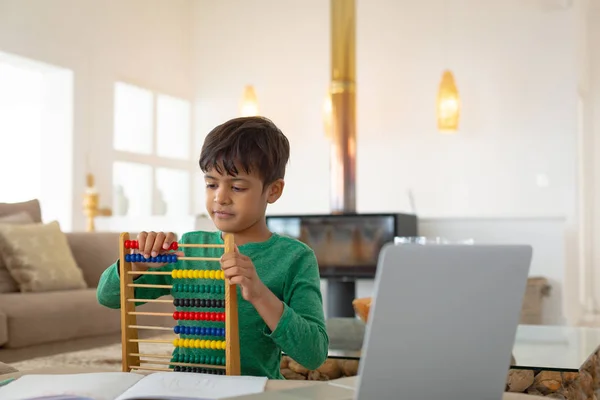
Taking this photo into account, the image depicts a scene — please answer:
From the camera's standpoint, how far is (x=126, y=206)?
706cm

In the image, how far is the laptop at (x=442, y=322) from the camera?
0.73m

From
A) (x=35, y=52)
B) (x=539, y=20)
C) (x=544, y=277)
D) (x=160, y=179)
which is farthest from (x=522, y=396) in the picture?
(x=160, y=179)

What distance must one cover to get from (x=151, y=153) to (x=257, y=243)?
6.44 metres

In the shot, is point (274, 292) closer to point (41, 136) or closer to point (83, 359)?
point (83, 359)

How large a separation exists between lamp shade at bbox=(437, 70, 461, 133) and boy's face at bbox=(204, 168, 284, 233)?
18.7 ft

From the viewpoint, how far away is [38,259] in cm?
420

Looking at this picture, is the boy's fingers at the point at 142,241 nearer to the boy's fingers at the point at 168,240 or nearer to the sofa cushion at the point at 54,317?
the boy's fingers at the point at 168,240

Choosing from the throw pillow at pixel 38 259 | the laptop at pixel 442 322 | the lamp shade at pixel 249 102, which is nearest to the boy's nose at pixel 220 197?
the laptop at pixel 442 322

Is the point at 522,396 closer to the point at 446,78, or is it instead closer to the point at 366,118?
Result: the point at 446,78

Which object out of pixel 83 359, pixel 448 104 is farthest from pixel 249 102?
pixel 83 359

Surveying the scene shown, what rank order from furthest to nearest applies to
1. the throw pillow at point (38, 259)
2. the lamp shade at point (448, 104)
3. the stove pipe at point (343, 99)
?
the lamp shade at point (448, 104), the stove pipe at point (343, 99), the throw pillow at point (38, 259)

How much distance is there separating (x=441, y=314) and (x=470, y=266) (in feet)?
0.18

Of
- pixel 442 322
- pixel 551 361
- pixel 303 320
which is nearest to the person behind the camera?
pixel 442 322

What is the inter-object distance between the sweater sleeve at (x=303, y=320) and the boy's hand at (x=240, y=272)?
0.28 ft
